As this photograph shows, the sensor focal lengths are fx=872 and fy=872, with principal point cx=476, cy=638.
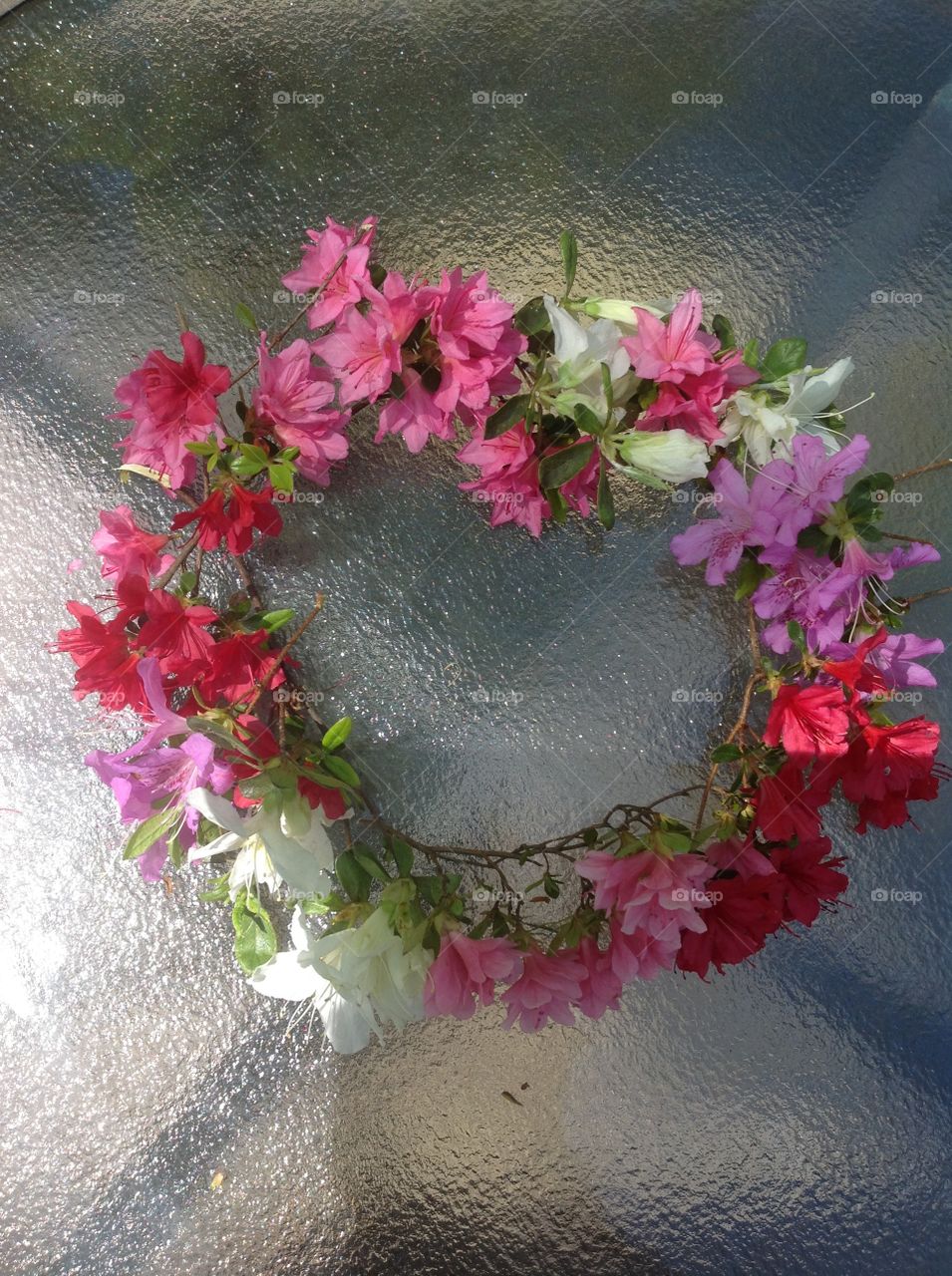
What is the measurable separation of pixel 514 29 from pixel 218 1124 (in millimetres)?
1480

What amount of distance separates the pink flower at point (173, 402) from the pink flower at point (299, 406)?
0.15 feet

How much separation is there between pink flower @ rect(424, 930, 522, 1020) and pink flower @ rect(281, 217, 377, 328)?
69 centimetres

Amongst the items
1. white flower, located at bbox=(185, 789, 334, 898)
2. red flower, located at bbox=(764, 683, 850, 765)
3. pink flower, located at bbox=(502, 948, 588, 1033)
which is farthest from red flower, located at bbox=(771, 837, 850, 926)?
white flower, located at bbox=(185, 789, 334, 898)

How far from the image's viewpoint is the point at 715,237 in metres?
1.11

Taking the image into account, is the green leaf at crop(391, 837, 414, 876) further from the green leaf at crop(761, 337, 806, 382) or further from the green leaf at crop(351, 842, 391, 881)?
the green leaf at crop(761, 337, 806, 382)

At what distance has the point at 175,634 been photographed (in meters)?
0.93

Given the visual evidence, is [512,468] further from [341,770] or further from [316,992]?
[316,992]

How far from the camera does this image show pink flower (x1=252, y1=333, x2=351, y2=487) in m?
0.93

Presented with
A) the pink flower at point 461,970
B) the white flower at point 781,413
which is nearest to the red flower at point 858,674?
the white flower at point 781,413

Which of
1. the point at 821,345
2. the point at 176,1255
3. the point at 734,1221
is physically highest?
the point at 821,345

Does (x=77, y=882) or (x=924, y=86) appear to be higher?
(x=924, y=86)

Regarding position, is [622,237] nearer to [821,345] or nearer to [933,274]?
[821,345]

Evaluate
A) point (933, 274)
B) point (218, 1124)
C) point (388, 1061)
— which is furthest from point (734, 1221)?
point (933, 274)

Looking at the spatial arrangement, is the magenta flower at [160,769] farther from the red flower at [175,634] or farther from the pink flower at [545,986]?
the pink flower at [545,986]
